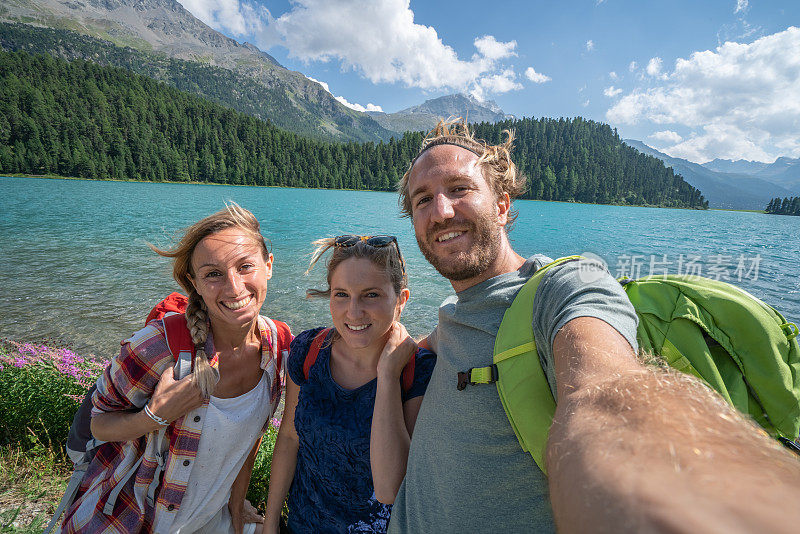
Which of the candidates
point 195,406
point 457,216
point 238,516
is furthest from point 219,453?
point 457,216

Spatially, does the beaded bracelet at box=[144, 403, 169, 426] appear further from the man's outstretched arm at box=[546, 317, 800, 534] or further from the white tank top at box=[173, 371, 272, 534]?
the man's outstretched arm at box=[546, 317, 800, 534]

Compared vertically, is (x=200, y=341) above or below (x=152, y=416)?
above

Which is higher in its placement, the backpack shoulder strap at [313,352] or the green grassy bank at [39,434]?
the backpack shoulder strap at [313,352]

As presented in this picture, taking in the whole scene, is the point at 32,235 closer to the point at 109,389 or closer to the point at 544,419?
the point at 109,389

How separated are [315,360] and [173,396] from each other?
92 cm

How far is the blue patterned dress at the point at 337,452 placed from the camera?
7.98 feet

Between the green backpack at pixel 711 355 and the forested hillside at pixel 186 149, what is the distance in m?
122

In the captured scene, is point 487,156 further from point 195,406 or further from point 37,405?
point 37,405

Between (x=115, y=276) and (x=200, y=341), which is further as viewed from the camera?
(x=115, y=276)

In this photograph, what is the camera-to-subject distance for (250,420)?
9.21 ft

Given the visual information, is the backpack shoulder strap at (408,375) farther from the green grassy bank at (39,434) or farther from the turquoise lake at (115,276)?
the green grassy bank at (39,434)

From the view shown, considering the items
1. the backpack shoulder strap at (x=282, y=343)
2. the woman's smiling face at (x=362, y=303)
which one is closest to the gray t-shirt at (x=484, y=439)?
the woman's smiling face at (x=362, y=303)

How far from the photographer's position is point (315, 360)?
8.87 ft

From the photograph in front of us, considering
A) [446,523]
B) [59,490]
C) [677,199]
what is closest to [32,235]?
[59,490]
